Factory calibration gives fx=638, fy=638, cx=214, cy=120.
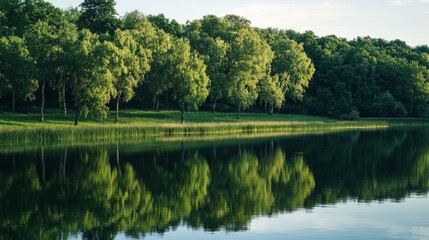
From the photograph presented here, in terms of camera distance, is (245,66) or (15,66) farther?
(245,66)

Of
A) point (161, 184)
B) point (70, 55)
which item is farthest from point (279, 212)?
point (70, 55)

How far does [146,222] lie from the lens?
88.9ft

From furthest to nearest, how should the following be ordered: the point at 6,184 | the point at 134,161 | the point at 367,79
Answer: the point at 367,79 → the point at 134,161 → the point at 6,184

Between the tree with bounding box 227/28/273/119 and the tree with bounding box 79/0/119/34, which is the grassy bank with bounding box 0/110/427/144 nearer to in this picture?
the tree with bounding box 227/28/273/119

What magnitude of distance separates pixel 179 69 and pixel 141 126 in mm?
21566

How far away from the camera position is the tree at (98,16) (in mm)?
107875

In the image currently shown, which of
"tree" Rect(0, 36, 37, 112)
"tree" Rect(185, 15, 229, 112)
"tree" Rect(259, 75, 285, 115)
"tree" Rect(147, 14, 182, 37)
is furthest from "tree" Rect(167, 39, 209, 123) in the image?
"tree" Rect(147, 14, 182, 37)

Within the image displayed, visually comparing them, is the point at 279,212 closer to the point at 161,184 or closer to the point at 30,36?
the point at 161,184

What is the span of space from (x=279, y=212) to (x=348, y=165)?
68.6ft

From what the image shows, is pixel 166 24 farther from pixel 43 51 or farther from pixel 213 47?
pixel 43 51

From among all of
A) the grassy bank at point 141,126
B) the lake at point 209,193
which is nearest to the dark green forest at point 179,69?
the grassy bank at point 141,126

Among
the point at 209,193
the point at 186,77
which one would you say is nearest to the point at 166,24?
the point at 186,77

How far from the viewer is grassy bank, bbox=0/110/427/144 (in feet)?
203

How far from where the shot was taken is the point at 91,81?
254 ft
